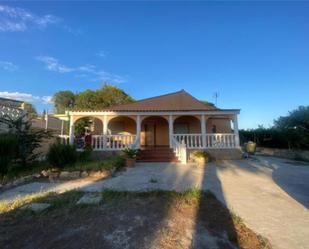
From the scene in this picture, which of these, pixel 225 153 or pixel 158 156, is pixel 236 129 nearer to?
pixel 225 153

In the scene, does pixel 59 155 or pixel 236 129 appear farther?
pixel 236 129

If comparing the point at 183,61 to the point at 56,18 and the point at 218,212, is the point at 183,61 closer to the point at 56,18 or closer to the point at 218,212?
the point at 56,18

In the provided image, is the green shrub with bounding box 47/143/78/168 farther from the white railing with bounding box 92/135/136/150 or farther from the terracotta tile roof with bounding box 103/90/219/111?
the terracotta tile roof with bounding box 103/90/219/111

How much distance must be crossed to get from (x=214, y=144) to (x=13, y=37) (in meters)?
13.0

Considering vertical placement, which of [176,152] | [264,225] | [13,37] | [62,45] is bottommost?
[264,225]

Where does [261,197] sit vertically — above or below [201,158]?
below

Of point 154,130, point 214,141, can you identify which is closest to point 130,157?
point 214,141

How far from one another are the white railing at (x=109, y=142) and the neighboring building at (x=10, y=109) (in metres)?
4.29

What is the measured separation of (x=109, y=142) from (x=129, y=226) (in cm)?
1029

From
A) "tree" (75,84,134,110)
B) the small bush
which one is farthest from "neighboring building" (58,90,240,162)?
"tree" (75,84,134,110)

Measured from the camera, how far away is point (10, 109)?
9.84 m

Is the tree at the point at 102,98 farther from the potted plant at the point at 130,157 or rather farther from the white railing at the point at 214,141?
the potted plant at the point at 130,157

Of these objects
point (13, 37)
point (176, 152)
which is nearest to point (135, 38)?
point (13, 37)

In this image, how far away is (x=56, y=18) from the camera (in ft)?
37.4
